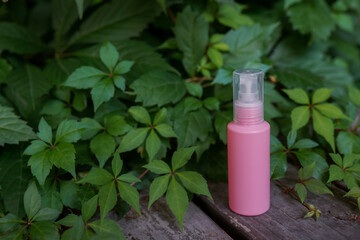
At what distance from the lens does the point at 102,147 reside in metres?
1.01

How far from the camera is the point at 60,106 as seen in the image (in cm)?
115

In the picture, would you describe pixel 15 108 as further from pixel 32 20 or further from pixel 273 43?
pixel 273 43

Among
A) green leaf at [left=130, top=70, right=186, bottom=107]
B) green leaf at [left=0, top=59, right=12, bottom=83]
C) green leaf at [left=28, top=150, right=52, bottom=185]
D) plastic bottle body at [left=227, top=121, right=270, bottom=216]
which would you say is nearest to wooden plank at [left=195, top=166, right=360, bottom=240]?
plastic bottle body at [left=227, top=121, right=270, bottom=216]

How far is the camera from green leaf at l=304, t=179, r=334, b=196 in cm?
92

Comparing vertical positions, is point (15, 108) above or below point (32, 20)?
below

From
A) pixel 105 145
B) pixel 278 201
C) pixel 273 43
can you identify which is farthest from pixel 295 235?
pixel 273 43

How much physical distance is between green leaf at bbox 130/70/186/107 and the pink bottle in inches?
11.1

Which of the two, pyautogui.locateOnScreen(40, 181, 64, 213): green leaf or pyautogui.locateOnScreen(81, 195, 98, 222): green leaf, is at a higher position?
pyautogui.locateOnScreen(81, 195, 98, 222): green leaf

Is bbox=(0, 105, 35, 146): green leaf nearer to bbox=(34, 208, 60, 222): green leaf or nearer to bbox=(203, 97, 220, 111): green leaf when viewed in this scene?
bbox=(34, 208, 60, 222): green leaf

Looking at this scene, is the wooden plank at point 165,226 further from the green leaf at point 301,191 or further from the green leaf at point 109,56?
the green leaf at point 109,56

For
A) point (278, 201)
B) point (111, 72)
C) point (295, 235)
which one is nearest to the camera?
point (295, 235)

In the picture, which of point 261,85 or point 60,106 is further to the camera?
point 60,106

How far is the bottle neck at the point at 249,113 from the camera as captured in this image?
2.81 ft

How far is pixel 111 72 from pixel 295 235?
2.30 feet
